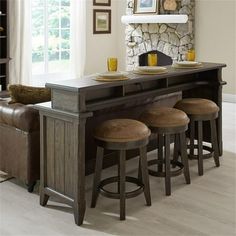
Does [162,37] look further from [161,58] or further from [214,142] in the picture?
[214,142]

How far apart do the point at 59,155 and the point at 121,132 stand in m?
0.47

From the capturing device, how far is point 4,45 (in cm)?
721

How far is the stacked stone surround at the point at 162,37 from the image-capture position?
762cm

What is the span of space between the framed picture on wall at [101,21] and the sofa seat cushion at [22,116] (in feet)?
18.6

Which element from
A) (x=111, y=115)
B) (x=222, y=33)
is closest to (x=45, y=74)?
(x=222, y=33)

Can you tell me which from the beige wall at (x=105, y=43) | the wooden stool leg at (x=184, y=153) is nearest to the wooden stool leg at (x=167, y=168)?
the wooden stool leg at (x=184, y=153)

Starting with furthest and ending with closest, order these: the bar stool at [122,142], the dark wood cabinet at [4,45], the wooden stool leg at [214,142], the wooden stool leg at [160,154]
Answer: the dark wood cabinet at [4,45] < the wooden stool leg at [214,142] < the wooden stool leg at [160,154] < the bar stool at [122,142]

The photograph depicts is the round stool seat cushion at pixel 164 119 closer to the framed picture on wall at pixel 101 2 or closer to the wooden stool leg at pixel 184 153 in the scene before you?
the wooden stool leg at pixel 184 153

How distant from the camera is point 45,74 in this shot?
8352mm

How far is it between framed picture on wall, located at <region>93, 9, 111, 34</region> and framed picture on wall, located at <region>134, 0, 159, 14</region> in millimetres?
859

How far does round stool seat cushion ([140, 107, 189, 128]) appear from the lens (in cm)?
341

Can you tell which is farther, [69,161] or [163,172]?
[163,172]

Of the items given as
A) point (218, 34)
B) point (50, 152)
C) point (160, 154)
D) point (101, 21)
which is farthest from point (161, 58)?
point (50, 152)

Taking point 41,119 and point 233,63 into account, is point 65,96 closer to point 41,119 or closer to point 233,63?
point 41,119
